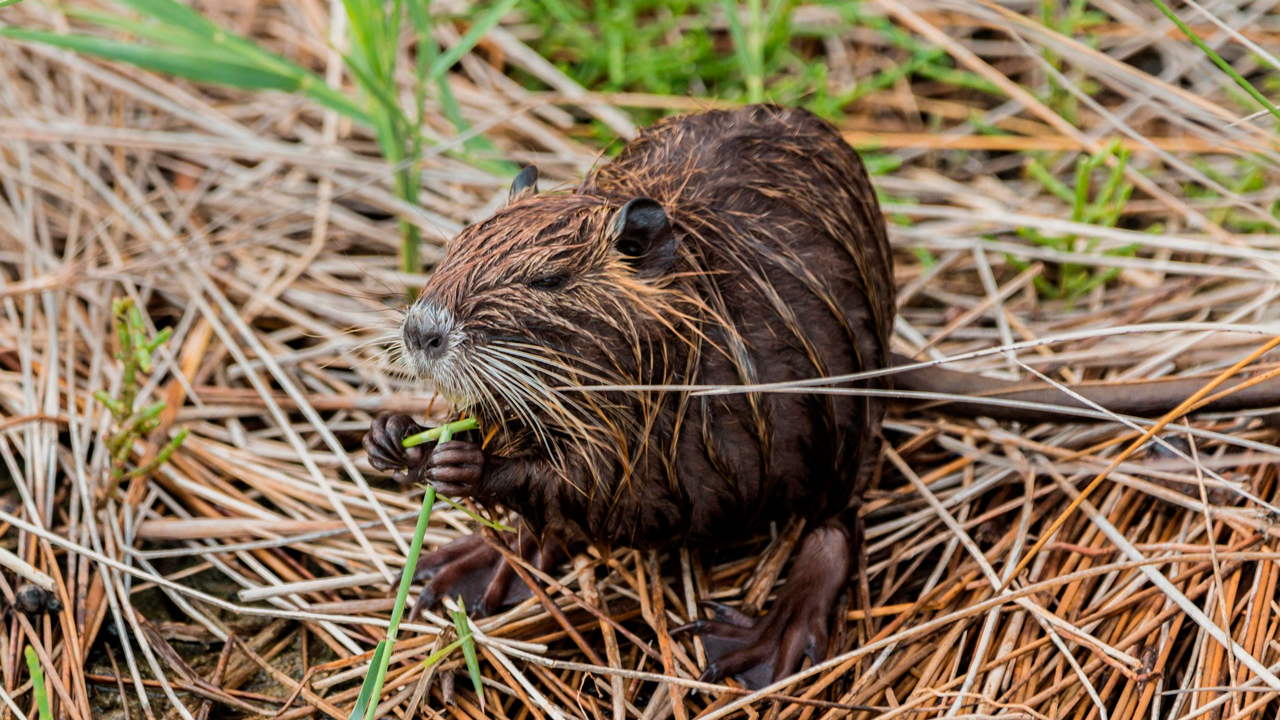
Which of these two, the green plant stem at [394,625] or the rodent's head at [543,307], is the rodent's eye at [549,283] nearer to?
the rodent's head at [543,307]

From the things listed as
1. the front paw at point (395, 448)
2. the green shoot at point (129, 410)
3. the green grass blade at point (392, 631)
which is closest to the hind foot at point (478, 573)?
the front paw at point (395, 448)

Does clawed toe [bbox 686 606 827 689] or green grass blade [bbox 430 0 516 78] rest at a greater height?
green grass blade [bbox 430 0 516 78]

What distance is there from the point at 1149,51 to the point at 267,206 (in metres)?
3.78

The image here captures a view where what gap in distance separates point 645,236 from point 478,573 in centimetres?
110

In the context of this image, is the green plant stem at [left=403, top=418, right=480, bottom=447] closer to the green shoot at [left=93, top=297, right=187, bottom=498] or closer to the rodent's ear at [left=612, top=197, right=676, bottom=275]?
the rodent's ear at [left=612, top=197, right=676, bottom=275]

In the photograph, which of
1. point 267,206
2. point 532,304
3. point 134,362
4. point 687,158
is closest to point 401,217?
point 267,206

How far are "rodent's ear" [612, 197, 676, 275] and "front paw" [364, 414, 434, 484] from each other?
63cm

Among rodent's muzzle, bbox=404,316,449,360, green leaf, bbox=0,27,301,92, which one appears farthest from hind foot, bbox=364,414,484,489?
green leaf, bbox=0,27,301,92

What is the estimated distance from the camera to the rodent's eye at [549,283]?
8.50ft

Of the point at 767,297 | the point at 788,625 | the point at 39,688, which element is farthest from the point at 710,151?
the point at 39,688

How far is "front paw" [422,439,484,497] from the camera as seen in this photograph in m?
2.57

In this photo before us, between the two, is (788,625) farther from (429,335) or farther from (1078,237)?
(1078,237)

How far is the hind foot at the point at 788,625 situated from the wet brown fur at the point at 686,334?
4.5 inches

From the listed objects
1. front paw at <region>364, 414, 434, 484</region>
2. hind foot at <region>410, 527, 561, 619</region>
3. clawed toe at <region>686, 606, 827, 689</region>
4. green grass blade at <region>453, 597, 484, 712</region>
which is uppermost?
front paw at <region>364, 414, 434, 484</region>
